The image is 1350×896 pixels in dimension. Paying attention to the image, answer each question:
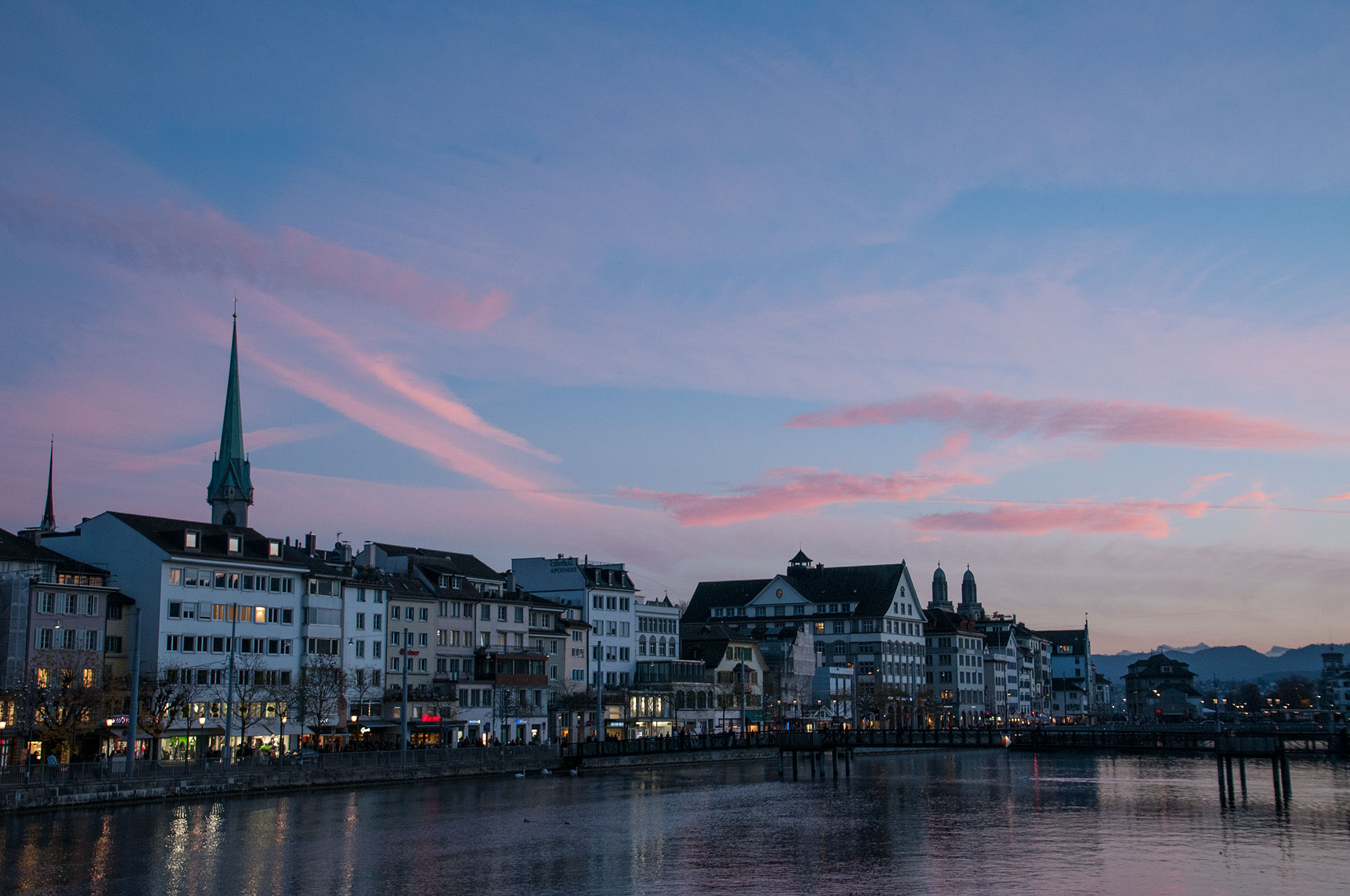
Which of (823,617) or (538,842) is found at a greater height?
(823,617)

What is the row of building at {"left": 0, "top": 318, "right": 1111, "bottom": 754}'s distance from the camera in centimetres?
8931

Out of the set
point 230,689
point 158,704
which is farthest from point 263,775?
point 158,704

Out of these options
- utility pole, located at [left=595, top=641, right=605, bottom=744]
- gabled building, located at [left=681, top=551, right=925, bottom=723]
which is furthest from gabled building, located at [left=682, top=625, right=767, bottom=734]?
gabled building, located at [left=681, top=551, right=925, bottom=723]

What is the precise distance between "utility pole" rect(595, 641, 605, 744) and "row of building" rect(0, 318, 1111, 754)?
20.9 inches

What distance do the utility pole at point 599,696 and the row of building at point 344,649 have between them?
1.74ft

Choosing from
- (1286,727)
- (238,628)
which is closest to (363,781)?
(238,628)

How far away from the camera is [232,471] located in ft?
618

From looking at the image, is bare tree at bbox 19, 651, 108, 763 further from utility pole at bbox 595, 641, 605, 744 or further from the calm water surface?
utility pole at bbox 595, 641, 605, 744

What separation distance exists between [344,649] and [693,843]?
54.2 meters

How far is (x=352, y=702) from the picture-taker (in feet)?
355

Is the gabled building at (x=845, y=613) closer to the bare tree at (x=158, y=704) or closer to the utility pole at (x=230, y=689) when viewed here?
the utility pole at (x=230, y=689)

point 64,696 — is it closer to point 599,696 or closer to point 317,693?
point 317,693

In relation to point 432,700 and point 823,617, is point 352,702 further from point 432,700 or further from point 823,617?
point 823,617

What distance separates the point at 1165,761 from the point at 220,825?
4397 inches
